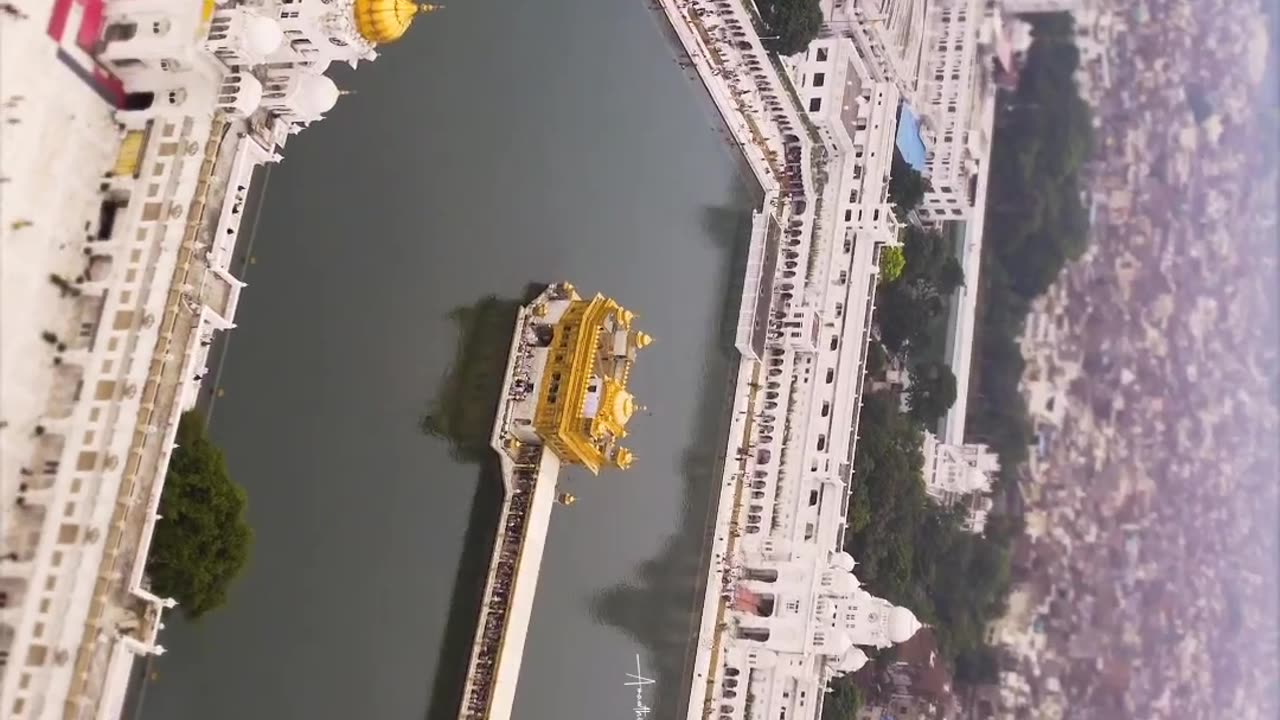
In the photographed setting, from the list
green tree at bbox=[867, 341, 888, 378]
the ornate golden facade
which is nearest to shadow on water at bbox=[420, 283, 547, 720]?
the ornate golden facade

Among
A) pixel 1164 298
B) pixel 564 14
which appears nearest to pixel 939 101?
pixel 1164 298

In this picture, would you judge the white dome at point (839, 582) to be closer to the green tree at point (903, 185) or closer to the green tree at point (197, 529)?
the green tree at point (903, 185)

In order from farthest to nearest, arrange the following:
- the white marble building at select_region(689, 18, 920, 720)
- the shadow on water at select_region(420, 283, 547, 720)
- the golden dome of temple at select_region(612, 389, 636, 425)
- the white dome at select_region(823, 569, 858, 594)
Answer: the white marble building at select_region(689, 18, 920, 720), the white dome at select_region(823, 569, 858, 594), the golden dome of temple at select_region(612, 389, 636, 425), the shadow on water at select_region(420, 283, 547, 720)

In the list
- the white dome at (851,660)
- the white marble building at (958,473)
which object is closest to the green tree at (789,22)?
the white marble building at (958,473)

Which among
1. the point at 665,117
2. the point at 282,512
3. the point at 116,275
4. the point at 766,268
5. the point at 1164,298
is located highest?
the point at 1164,298

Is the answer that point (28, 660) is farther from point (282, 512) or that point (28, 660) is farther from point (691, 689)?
point (691, 689)

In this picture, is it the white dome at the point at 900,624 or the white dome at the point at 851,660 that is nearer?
the white dome at the point at 900,624

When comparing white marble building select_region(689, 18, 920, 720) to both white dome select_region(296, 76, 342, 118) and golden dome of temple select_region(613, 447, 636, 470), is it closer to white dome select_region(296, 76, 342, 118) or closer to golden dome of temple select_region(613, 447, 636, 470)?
golden dome of temple select_region(613, 447, 636, 470)
